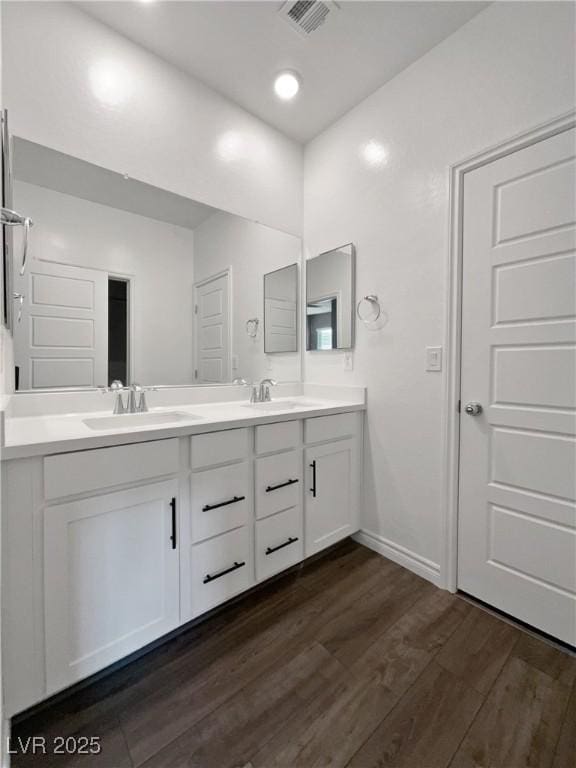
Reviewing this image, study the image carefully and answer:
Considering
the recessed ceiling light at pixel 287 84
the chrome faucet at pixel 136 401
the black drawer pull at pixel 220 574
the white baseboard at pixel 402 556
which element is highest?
the recessed ceiling light at pixel 287 84

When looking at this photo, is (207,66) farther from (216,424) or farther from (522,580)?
(522,580)

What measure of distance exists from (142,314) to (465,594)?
2.13m

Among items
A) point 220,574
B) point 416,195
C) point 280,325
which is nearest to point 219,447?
point 220,574

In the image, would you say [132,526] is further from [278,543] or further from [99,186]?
[99,186]

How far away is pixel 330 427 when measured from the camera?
6.36ft

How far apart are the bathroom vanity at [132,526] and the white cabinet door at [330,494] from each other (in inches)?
0.9

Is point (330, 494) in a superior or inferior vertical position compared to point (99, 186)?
inferior

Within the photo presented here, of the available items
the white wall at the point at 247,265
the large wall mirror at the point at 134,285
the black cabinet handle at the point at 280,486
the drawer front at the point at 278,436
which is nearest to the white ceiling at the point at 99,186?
the large wall mirror at the point at 134,285

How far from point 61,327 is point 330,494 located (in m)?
1.58

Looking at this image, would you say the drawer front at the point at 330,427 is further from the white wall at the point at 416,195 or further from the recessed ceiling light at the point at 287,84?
the recessed ceiling light at the point at 287,84

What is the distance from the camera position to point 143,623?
4.18 ft

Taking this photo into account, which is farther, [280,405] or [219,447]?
[280,405]

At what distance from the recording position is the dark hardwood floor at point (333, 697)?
1.02 meters

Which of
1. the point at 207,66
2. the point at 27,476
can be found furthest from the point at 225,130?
the point at 27,476
